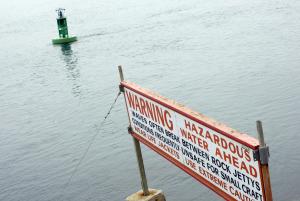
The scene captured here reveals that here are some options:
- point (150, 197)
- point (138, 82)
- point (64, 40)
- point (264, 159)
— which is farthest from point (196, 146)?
point (64, 40)

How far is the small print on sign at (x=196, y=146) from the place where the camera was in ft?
16.5

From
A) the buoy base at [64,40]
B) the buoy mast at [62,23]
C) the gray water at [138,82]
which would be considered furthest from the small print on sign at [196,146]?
the buoy base at [64,40]

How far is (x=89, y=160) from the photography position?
19297 mm

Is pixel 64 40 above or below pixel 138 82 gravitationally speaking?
above

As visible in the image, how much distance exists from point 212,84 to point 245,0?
45.2 meters

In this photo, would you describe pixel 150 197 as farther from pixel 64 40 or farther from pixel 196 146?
pixel 64 40

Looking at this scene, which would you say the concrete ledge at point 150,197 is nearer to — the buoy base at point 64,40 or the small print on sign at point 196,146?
the small print on sign at point 196,146

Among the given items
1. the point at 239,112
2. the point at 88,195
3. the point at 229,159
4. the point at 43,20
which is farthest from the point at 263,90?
the point at 43,20

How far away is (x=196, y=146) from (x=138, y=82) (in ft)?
87.2

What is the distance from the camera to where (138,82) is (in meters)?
32.4

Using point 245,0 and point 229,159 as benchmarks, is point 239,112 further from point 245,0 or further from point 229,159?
point 245,0

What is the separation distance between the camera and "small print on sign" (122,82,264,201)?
5.03 m

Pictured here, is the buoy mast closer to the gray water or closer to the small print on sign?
the gray water

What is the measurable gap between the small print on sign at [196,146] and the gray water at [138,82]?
8017mm
